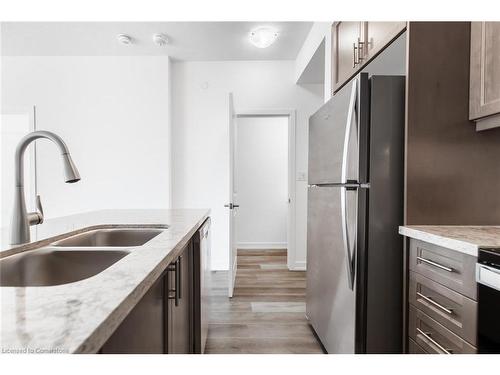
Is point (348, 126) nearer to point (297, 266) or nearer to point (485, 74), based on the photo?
point (485, 74)

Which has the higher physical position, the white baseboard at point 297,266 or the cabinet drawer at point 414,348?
the cabinet drawer at point 414,348

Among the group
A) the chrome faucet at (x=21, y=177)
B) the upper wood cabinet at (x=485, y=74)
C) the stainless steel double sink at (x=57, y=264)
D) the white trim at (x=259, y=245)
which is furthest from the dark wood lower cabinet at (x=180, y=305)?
the white trim at (x=259, y=245)

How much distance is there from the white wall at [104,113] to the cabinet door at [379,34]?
259 centimetres

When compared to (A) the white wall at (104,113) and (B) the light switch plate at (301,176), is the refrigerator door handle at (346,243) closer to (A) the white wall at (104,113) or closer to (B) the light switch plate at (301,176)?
(B) the light switch plate at (301,176)

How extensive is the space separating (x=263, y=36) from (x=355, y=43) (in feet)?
4.32

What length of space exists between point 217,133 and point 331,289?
2.64 meters

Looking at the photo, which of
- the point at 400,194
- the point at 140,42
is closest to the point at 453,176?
the point at 400,194

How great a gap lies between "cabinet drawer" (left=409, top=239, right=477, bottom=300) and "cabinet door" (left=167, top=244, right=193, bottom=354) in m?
0.97

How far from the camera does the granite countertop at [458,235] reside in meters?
1.04

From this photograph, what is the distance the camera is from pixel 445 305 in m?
1.16
